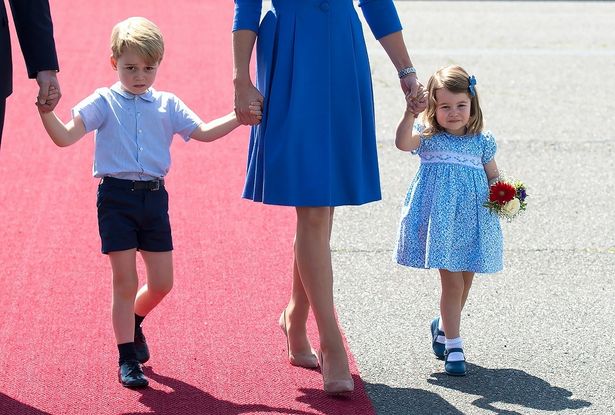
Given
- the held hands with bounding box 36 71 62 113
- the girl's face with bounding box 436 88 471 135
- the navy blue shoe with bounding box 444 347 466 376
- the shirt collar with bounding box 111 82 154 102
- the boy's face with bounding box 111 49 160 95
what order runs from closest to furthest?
the held hands with bounding box 36 71 62 113 < the boy's face with bounding box 111 49 160 95 < the shirt collar with bounding box 111 82 154 102 < the navy blue shoe with bounding box 444 347 466 376 < the girl's face with bounding box 436 88 471 135

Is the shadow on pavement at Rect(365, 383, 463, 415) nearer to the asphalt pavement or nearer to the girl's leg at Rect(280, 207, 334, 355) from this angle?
the asphalt pavement

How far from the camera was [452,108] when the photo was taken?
4977 millimetres

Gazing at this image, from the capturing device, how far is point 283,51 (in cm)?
452

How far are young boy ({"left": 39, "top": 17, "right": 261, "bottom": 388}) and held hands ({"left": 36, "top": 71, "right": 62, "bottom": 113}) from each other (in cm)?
17

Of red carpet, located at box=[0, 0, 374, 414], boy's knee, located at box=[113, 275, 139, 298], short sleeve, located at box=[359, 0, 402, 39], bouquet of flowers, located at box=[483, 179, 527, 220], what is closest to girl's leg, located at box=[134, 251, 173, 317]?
boy's knee, located at box=[113, 275, 139, 298]

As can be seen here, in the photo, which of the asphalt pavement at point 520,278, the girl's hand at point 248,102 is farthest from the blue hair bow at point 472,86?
the asphalt pavement at point 520,278

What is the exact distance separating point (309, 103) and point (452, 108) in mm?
782

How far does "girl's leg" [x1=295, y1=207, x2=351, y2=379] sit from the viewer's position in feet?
15.1

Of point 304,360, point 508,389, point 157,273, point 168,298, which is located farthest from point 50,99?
point 508,389

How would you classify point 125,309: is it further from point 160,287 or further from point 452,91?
point 452,91

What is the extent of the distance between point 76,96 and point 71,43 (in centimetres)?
251

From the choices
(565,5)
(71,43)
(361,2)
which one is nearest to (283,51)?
(361,2)

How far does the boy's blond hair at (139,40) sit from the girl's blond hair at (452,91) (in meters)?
1.17

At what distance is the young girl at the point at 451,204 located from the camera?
4930 mm
